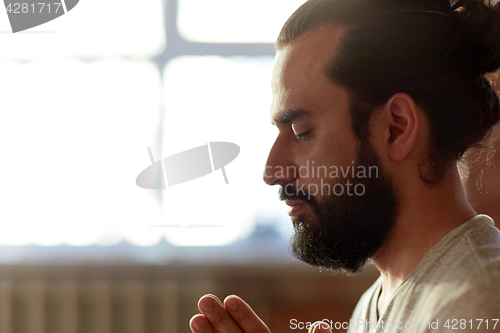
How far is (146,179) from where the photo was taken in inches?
97.5

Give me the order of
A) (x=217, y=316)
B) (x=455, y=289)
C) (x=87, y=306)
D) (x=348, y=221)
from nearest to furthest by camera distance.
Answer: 1. (x=455, y=289)
2. (x=217, y=316)
3. (x=348, y=221)
4. (x=87, y=306)

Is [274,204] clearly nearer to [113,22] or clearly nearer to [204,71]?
[204,71]

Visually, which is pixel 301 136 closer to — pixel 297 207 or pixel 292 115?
pixel 292 115

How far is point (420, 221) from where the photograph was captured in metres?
0.85

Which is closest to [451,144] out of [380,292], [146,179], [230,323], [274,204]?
[380,292]

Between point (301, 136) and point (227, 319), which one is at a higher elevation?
point (301, 136)

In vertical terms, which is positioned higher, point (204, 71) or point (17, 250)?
point (204, 71)

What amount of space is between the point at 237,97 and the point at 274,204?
0.64m

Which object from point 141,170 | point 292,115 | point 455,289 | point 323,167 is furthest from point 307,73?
point 141,170

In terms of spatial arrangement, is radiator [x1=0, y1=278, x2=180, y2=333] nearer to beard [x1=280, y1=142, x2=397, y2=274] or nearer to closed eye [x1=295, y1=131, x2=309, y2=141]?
beard [x1=280, y1=142, x2=397, y2=274]

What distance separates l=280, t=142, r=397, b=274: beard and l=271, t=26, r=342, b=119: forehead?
0.46 ft

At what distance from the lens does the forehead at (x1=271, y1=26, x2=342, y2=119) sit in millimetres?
914

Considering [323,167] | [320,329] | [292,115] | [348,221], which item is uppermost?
[292,115]

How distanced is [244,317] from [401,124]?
1.58 feet
